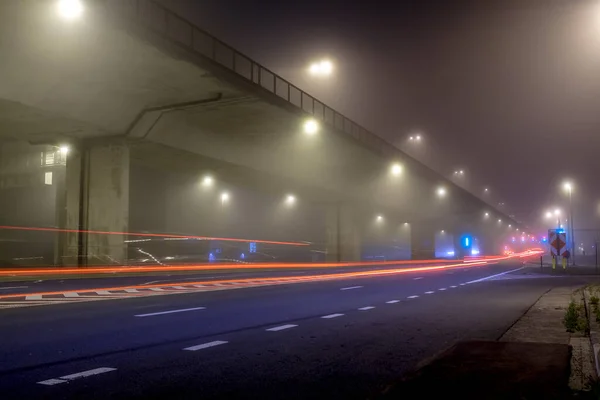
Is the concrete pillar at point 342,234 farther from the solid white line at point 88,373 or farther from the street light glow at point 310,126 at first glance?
the solid white line at point 88,373

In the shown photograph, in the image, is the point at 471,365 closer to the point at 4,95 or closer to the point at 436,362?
the point at 436,362

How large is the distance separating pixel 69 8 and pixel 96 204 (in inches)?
585

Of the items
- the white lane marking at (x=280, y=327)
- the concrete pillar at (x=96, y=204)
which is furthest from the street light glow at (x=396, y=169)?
the white lane marking at (x=280, y=327)

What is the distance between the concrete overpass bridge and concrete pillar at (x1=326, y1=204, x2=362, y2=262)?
0.43 feet

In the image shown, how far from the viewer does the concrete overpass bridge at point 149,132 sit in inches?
851

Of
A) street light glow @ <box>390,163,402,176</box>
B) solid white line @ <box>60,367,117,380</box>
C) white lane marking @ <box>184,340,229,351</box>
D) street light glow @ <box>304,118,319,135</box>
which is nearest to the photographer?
solid white line @ <box>60,367,117,380</box>

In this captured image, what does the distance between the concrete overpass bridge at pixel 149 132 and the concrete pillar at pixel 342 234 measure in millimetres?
132

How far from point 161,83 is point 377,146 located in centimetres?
2280

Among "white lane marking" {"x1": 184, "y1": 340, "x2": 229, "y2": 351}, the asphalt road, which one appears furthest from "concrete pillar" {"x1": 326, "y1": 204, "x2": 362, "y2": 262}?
"white lane marking" {"x1": 184, "y1": 340, "x2": 229, "y2": 351}

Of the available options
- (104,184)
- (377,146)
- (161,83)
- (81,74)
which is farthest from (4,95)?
(377,146)

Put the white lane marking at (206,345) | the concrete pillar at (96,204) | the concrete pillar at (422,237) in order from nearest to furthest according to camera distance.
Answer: the white lane marking at (206,345)
the concrete pillar at (96,204)
the concrete pillar at (422,237)

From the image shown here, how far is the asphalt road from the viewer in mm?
6918

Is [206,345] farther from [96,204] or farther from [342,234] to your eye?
[342,234]

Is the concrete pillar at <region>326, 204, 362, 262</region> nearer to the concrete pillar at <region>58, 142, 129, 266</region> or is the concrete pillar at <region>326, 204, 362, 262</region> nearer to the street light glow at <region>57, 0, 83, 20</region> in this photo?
the concrete pillar at <region>58, 142, 129, 266</region>
